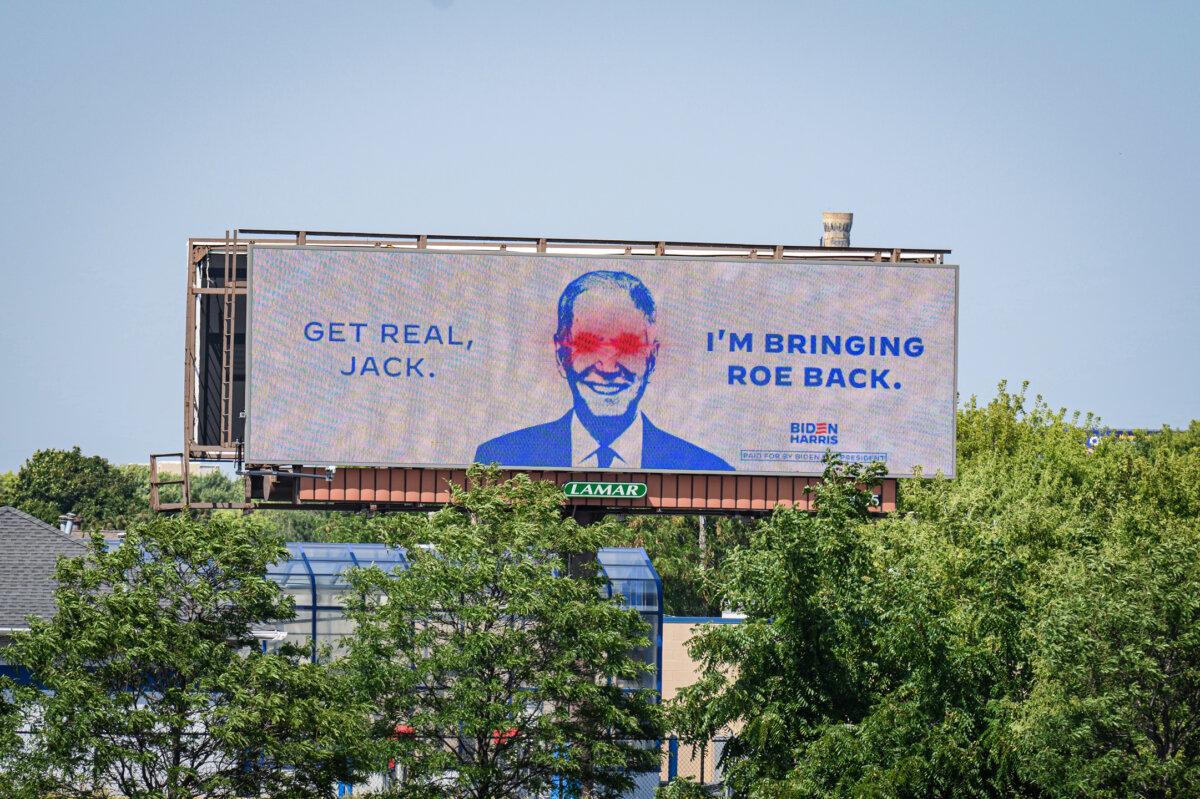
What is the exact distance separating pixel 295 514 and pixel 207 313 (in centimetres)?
14338

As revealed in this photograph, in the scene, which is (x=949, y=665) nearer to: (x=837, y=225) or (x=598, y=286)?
(x=598, y=286)

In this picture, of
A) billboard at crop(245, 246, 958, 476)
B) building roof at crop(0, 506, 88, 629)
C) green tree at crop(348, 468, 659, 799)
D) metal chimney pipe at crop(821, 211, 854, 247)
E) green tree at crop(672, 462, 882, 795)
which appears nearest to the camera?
green tree at crop(672, 462, 882, 795)

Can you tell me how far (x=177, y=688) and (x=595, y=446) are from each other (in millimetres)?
19185

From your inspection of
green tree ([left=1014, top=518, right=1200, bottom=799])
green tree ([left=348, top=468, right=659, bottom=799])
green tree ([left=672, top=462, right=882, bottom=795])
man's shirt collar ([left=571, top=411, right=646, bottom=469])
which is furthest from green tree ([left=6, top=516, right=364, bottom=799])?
man's shirt collar ([left=571, top=411, right=646, bottom=469])

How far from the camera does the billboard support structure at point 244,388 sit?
49.9 meters

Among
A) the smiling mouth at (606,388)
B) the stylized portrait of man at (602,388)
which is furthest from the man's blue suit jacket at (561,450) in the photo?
the smiling mouth at (606,388)

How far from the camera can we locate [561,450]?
4994 cm

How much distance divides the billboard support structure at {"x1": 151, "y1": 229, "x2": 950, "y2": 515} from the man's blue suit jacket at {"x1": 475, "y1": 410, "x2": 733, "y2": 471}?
0.53m

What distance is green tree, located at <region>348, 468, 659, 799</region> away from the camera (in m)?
35.2

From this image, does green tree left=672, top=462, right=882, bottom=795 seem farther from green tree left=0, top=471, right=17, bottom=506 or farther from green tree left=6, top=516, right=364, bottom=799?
green tree left=0, top=471, right=17, bottom=506

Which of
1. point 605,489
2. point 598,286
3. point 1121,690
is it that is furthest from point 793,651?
point 598,286

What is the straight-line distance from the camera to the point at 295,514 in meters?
192

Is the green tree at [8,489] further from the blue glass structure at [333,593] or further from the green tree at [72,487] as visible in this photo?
the blue glass structure at [333,593]

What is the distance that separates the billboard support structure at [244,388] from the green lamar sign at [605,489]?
0.30 meters
